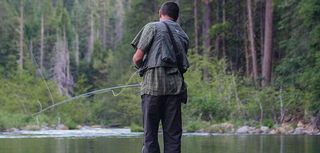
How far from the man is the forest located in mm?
16205

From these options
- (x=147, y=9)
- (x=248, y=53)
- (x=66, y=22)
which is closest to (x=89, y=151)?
(x=248, y=53)

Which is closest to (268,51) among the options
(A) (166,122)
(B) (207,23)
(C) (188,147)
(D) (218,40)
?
(B) (207,23)

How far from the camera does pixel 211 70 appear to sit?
37.4 metres

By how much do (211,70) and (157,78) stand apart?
101ft

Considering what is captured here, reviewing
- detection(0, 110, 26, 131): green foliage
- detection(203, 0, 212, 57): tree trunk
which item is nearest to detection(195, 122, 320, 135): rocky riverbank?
detection(0, 110, 26, 131): green foliage

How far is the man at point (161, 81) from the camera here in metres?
6.79

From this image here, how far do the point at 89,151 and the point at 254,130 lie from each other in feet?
43.6

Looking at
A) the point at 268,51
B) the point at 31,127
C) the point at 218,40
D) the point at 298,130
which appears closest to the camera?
the point at 298,130

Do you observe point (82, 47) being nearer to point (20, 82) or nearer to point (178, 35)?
point (20, 82)

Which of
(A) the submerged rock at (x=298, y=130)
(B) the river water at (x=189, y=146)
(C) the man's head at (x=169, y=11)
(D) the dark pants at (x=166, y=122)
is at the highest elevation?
(C) the man's head at (x=169, y=11)

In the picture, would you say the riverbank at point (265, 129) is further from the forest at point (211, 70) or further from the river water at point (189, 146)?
the river water at point (189, 146)

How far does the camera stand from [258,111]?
28.5 meters

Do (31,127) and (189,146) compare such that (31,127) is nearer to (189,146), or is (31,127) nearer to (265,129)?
(265,129)

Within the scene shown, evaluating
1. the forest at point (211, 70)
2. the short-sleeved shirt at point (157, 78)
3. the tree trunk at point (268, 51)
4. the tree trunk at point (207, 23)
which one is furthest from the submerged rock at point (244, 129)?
the short-sleeved shirt at point (157, 78)
